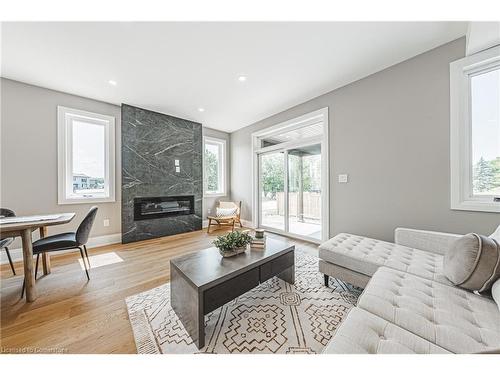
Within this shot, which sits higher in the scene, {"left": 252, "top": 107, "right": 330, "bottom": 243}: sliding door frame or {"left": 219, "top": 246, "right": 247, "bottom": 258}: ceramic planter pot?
{"left": 252, "top": 107, "right": 330, "bottom": 243}: sliding door frame

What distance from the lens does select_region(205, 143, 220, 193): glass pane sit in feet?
17.2

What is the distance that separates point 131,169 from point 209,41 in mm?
2864

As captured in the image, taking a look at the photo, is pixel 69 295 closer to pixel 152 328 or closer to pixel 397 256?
pixel 152 328

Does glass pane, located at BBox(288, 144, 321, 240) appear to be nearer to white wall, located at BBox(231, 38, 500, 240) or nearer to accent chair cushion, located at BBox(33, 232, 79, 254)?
white wall, located at BBox(231, 38, 500, 240)

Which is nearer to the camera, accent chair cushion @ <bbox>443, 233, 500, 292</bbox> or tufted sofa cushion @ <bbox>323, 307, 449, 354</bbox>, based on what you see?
tufted sofa cushion @ <bbox>323, 307, 449, 354</bbox>

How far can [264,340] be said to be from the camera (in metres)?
1.37

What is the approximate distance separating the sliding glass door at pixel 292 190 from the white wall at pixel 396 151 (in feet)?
1.73

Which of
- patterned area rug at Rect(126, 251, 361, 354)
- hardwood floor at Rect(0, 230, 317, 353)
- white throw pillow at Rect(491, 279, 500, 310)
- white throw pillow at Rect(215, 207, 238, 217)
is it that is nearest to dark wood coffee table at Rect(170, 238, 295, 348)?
patterned area rug at Rect(126, 251, 361, 354)

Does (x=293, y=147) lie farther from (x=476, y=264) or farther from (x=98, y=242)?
(x=98, y=242)

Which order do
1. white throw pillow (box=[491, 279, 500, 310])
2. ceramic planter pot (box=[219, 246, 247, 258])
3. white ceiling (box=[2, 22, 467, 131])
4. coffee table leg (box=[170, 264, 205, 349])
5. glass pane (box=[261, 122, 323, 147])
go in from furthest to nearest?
glass pane (box=[261, 122, 323, 147]) → white ceiling (box=[2, 22, 467, 131]) → ceramic planter pot (box=[219, 246, 247, 258]) → coffee table leg (box=[170, 264, 205, 349]) → white throw pillow (box=[491, 279, 500, 310])

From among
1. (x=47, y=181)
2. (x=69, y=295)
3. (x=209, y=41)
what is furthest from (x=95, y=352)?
(x=47, y=181)

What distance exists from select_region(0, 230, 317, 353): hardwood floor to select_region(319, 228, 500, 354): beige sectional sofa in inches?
55.6

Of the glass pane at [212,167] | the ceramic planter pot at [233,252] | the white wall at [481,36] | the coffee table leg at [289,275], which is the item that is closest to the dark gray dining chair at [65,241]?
the ceramic planter pot at [233,252]

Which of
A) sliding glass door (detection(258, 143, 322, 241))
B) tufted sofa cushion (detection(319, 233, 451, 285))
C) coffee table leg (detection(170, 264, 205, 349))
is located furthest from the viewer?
sliding glass door (detection(258, 143, 322, 241))
